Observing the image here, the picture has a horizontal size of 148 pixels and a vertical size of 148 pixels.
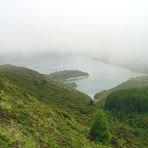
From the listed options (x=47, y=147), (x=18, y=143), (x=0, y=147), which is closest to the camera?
(x=0, y=147)

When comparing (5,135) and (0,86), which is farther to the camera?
(0,86)

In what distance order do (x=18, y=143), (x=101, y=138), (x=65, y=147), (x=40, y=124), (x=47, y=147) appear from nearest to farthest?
(x=18, y=143) → (x=47, y=147) → (x=65, y=147) → (x=40, y=124) → (x=101, y=138)

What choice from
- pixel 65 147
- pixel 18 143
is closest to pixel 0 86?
pixel 65 147

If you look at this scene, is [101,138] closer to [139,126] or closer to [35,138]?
[35,138]

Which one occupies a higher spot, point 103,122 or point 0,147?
point 0,147

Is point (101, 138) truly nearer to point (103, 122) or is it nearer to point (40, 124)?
point (103, 122)

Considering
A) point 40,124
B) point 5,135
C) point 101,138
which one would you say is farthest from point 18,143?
point 101,138

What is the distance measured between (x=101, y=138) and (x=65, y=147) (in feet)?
96.2

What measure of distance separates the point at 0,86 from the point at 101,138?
20263 mm

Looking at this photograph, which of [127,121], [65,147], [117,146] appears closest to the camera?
[65,147]

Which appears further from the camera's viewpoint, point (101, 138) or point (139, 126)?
point (139, 126)

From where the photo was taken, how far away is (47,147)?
32.4m

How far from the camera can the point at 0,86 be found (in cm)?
6800

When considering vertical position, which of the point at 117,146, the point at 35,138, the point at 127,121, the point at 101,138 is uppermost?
the point at 35,138
